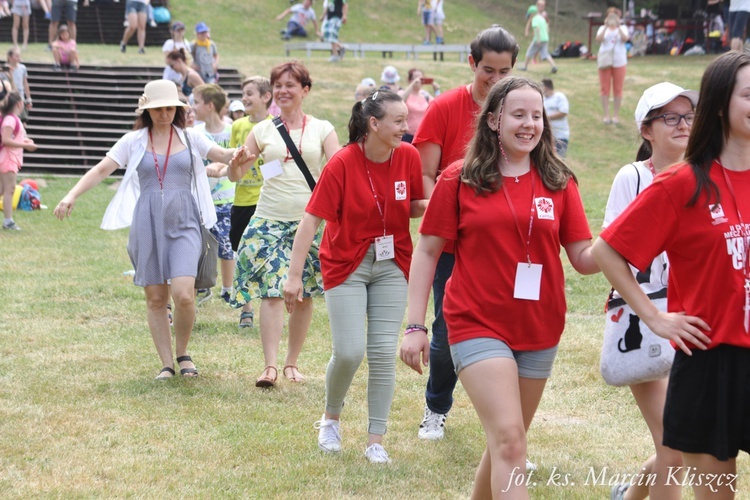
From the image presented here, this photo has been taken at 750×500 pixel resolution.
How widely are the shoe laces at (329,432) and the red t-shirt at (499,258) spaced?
1704mm

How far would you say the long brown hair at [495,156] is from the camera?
3924 millimetres

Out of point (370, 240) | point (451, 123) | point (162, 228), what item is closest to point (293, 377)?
point (162, 228)

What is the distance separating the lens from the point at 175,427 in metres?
5.81

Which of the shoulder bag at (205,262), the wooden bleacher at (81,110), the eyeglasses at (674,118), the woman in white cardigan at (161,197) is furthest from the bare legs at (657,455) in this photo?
the wooden bleacher at (81,110)

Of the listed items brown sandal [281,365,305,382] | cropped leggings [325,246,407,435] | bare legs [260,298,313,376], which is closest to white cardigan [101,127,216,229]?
bare legs [260,298,313,376]

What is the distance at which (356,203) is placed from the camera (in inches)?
204

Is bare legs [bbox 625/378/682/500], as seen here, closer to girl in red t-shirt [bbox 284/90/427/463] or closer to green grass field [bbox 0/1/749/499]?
green grass field [bbox 0/1/749/499]

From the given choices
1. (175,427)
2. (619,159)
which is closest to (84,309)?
(175,427)

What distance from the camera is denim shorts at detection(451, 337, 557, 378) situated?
3769 millimetres

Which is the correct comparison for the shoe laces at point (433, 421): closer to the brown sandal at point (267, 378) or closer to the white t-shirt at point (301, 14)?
the brown sandal at point (267, 378)

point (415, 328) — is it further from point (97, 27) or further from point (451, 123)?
point (97, 27)

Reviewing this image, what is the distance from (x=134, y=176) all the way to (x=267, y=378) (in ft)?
5.28

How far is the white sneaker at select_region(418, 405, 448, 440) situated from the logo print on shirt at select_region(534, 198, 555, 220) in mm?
2048

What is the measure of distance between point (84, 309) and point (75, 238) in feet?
13.6
